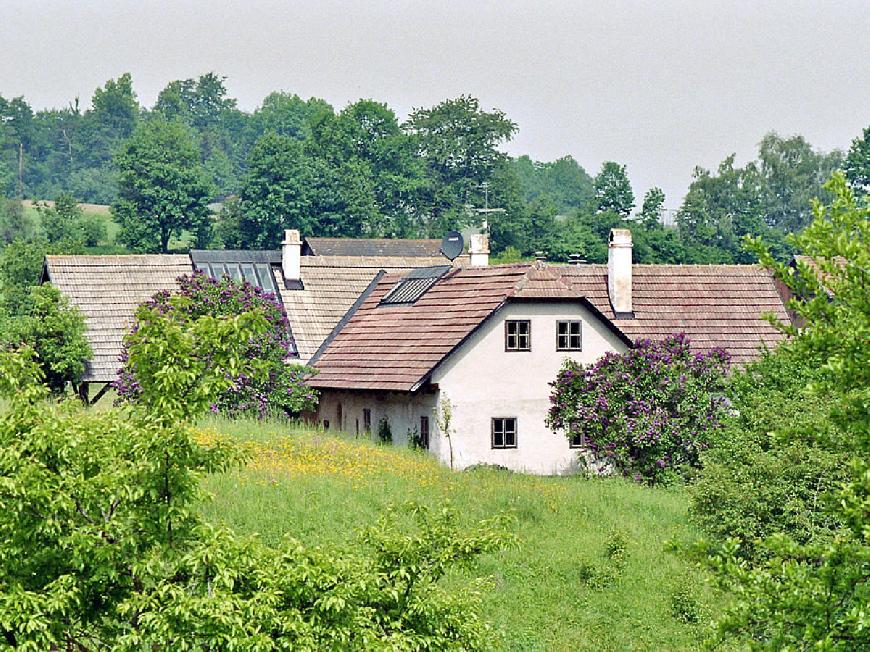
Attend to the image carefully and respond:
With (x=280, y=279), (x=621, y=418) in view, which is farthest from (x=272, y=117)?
(x=621, y=418)

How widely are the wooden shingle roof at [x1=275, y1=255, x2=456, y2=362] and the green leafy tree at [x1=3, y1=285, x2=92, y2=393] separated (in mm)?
6909

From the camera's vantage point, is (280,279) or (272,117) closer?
(280,279)

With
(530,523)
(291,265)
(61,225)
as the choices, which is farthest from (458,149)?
(530,523)

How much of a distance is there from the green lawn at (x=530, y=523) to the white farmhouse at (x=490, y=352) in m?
3.26

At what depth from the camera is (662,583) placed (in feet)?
90.1

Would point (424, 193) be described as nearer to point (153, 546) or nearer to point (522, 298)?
point (522, 298)

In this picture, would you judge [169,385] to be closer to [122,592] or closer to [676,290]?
[122,592]

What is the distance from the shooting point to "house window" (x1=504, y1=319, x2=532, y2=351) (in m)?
39.7

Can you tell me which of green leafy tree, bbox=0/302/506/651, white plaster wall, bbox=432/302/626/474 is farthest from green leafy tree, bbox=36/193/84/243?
green leafy tree, bbox=0/302/506/651

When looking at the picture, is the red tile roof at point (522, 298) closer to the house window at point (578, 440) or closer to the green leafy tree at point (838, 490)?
the house window at point (578, 440)

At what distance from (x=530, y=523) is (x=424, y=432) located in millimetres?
9504

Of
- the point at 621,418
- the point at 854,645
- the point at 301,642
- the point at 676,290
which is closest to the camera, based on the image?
the point at 854,645

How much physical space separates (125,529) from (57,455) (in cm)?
91

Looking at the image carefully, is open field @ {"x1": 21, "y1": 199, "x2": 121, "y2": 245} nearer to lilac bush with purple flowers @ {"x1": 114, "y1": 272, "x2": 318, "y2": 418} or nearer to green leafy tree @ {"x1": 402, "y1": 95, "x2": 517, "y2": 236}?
green leafy tree @ {"x1": 402, "y1": 95, "x2": 517, "y2": 236}
